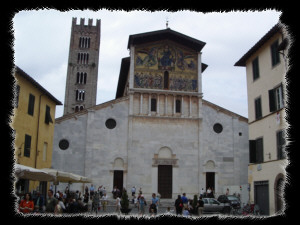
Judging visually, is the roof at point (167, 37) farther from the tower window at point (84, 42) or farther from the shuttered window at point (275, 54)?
the tower window at point (84, 42)

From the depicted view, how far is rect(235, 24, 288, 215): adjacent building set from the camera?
16598mm

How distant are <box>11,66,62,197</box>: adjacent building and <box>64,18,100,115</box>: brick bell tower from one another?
39.3 metres

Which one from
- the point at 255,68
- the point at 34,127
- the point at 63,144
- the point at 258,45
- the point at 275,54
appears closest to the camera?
the point at 275,54

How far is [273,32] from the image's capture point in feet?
56.2

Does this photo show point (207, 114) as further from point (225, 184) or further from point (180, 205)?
point (180, 205)

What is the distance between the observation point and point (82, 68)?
66.9 metres

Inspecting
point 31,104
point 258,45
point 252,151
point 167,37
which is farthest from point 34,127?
point 167,37

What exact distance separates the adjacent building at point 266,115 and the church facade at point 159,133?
13.1 m

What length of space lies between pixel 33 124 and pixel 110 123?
12.1 metres

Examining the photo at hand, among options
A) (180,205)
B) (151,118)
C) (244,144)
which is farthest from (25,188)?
(244,144)

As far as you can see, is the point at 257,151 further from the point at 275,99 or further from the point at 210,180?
the point at 210,180

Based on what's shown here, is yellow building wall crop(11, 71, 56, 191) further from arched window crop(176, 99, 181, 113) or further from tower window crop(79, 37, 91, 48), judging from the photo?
tower window crop(79, 37, 91, 48)

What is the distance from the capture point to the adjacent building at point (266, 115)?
16.6m

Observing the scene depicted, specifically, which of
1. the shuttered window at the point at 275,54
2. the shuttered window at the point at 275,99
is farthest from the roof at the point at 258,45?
the shuttered window at the point at 275,99
